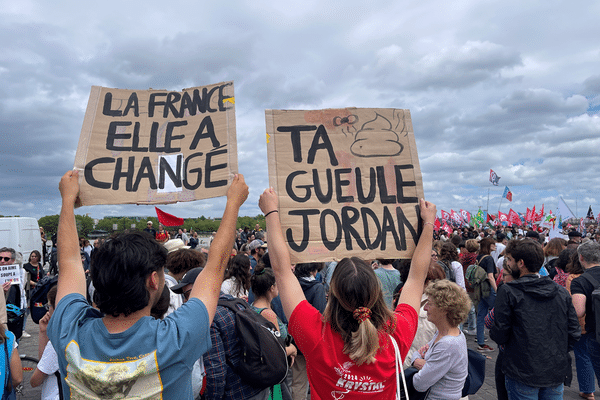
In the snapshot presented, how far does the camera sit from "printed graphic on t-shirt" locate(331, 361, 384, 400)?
1.93 metres

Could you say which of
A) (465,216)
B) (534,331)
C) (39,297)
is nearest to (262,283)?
(534,331)

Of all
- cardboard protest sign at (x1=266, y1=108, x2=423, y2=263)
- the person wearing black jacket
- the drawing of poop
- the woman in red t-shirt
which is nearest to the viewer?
the woman in red t-shirt

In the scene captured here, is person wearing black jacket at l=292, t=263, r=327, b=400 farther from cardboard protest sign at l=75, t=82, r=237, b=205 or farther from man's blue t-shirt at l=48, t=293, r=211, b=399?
man's blue t-shirt at l=48, t=293, r=211, b=399

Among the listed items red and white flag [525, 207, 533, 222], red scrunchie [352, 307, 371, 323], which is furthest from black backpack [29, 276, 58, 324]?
red and white flag [525, 207, 533, 222]

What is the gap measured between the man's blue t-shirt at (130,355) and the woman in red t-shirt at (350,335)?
23.1 inches

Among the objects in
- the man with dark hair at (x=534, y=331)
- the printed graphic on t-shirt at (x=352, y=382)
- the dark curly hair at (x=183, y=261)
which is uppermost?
the dark curly hair at (x=183, y=261)

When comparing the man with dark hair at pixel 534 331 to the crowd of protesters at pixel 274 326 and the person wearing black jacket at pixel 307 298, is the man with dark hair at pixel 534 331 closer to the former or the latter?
the crowd of protesters at pixel 274 326

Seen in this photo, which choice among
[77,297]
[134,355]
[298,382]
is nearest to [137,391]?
[134,355]

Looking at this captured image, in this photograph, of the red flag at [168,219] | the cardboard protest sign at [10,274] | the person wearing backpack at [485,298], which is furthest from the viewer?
the red flag at [168,219]

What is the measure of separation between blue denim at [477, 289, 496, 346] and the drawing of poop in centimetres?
582

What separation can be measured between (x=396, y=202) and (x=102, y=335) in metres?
1.91

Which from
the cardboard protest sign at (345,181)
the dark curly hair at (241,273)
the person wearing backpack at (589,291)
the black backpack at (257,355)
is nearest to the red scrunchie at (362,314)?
the cardboard protest sign at (345,181)

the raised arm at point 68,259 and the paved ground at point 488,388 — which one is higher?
the raised arm at point 68,259

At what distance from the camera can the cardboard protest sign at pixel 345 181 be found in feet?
8.23
